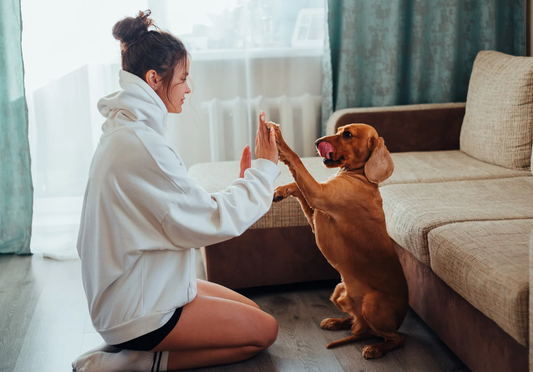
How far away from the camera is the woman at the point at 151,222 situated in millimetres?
1518

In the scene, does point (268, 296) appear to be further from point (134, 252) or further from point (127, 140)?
point (127, 140)

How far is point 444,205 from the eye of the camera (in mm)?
1964

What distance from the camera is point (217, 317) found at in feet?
5.63

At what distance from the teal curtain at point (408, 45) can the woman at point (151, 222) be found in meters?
1.62

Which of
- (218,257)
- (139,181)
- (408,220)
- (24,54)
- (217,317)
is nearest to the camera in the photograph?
(139,181)

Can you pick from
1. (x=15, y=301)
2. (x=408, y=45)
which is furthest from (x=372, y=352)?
(x=408, y=45)

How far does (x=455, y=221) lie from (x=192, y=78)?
5.86 feet

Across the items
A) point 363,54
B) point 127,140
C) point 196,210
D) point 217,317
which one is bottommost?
point 217,317

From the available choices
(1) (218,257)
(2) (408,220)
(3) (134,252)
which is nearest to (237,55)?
(1) (218,257)

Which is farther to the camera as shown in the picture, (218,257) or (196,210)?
(218,257)

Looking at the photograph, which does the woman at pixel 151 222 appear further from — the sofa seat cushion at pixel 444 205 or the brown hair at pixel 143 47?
the sofa seat cushion at pixel 444 205

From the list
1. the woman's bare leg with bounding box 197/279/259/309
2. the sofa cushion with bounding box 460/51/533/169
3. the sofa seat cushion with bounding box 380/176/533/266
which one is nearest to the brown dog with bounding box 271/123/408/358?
the sofa seat cushion with bounding box 380/176/533/266

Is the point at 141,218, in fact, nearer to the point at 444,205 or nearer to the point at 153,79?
the point at 153,79

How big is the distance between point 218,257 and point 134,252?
76cm
